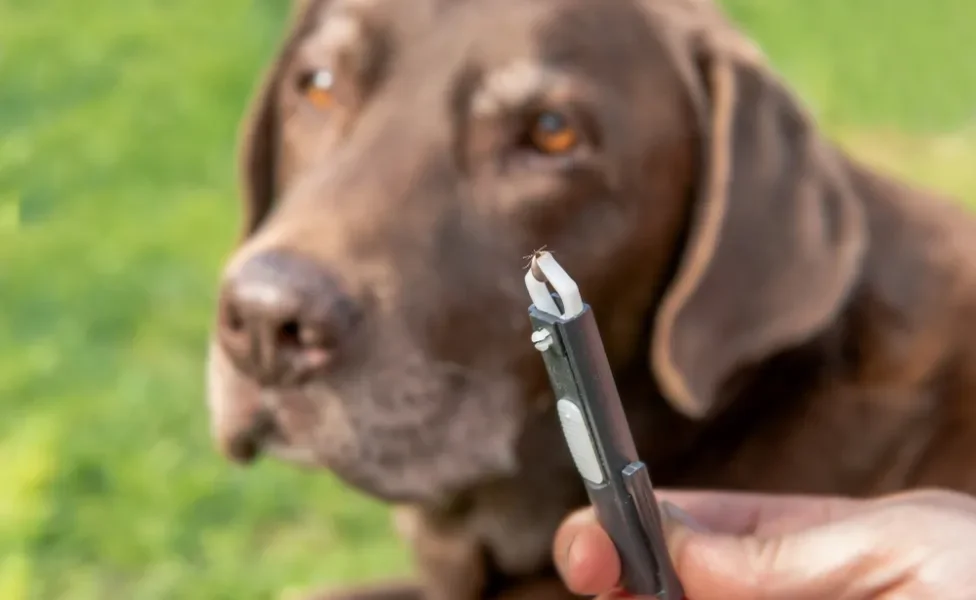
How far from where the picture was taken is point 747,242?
172 centimetres

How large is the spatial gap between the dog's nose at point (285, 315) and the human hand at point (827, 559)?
0.50 metres

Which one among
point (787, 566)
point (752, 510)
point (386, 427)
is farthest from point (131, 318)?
point (787, 566)

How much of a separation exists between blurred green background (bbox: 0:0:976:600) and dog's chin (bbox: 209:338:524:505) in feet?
1.50

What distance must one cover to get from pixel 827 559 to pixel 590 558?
249 mm

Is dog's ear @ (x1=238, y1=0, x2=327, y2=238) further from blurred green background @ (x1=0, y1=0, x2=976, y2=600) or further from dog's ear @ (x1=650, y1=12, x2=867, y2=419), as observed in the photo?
dog's ear @ (x1=650, y1=12, x2=867, y2=419)

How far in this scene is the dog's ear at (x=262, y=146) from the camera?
205 centimetres

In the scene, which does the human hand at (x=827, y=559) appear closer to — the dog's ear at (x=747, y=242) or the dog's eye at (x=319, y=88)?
the dog's ear at (x=747, y=242)

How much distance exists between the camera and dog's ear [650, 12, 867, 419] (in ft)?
5.62

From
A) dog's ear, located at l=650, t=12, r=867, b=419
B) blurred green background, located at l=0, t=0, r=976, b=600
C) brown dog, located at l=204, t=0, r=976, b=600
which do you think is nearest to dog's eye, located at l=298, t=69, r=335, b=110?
brown dog, located at l=204, t=0, r=976, b=600

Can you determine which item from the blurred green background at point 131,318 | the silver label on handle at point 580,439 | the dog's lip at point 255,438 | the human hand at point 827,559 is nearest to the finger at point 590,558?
the human hand at point 827,559

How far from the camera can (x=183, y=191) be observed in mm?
3393

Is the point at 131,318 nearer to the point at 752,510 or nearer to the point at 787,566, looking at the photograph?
the point at 752,510

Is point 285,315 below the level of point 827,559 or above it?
above

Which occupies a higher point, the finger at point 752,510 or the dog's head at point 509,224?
the dog's head at point 509,224
